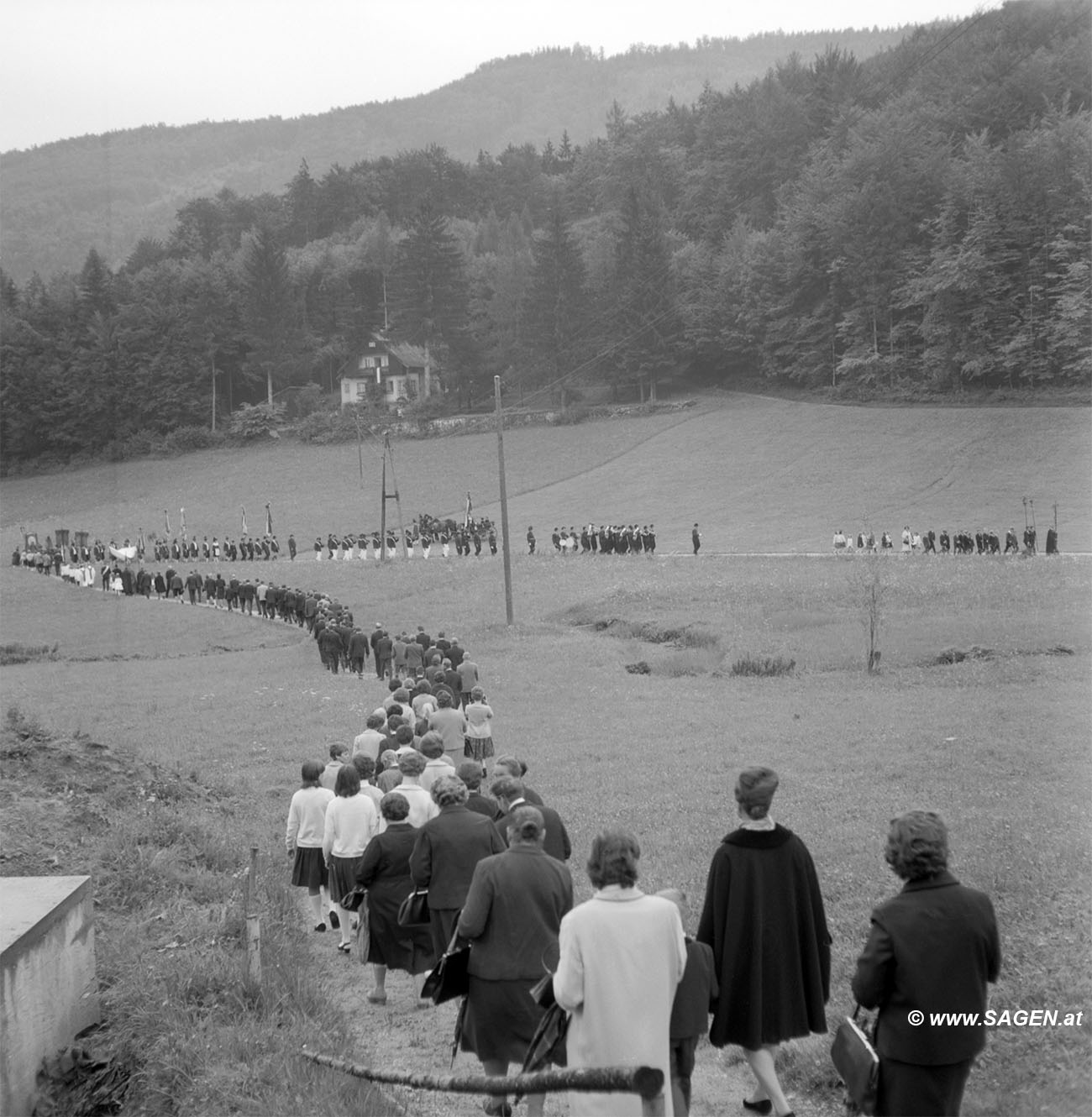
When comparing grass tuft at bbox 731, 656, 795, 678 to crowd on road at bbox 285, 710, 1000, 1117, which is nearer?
crowd on road at bbox 285, 710, 1000, 1117

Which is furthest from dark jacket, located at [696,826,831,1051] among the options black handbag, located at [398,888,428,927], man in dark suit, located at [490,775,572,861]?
black handbag, located at [398,888,428,927]

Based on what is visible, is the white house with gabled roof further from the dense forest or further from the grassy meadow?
the grassy meadow

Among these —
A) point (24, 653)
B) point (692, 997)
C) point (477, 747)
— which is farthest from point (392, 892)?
point (24, 653)

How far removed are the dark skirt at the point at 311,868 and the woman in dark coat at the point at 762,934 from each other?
466 cm

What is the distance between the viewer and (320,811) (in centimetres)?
999

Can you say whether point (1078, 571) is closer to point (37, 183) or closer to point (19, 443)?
point (19, 443)

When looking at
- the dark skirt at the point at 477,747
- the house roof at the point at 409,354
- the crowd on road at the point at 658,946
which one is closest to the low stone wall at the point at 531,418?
the house roof at the point at 409,354

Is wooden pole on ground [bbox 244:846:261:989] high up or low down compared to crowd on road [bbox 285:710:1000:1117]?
down

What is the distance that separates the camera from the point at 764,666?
26.8 m

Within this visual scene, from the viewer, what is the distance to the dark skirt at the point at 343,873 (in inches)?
361

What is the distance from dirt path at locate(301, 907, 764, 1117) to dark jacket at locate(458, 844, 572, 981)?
1026mm

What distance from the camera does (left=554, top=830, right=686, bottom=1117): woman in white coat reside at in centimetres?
512

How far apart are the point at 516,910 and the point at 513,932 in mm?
119

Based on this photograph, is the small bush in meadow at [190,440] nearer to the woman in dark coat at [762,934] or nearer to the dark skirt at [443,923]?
the dark skirt at [443,923]
